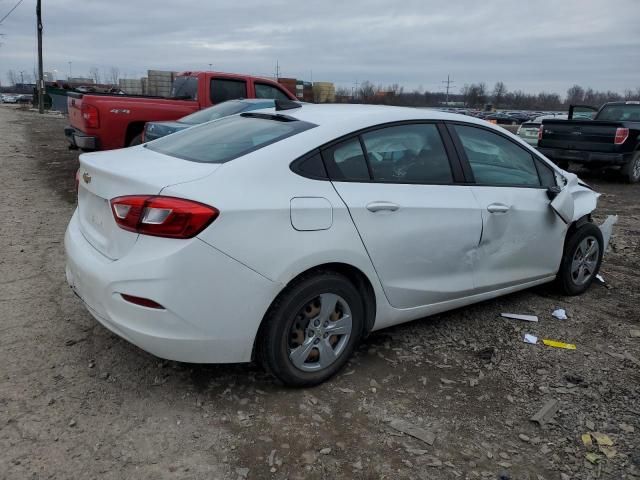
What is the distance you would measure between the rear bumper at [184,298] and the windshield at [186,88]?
298 inches

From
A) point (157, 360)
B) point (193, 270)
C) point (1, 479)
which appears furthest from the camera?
point (157, 360)

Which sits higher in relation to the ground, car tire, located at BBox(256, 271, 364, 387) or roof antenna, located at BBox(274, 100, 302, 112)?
roof antenna, located at BBox(274, 100, 302, 112)

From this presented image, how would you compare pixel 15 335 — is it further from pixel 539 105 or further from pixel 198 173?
pixel 539 105

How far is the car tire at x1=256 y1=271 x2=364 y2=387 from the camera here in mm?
2871

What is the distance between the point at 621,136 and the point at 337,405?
1038cm

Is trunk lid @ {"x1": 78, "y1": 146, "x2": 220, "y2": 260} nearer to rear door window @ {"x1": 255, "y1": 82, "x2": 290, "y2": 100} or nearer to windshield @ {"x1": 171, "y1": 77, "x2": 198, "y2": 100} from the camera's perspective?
windshield @ {"x1": 171, "y1": 77, "x2": 198, "y2": 100}

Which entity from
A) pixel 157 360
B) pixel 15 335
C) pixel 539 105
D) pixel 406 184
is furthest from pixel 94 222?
pixel 539 105

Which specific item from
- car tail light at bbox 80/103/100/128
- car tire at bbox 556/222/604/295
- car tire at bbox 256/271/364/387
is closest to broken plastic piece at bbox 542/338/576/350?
car tire at bbox 556/222/604/295

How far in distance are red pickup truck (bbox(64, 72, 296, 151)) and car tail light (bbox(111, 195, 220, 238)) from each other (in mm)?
6369

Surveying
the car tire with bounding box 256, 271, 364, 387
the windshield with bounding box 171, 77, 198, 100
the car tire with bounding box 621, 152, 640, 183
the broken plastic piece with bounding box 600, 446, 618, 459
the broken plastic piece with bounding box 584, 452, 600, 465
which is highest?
the windshield with bounding box 171, 77, 198, 100

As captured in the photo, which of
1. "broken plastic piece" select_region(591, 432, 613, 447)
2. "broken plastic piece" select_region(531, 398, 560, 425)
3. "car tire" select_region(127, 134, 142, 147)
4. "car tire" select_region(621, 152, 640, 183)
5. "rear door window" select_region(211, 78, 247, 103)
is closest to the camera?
"broken plastic piece" select_region(591, 432, 613, 447)

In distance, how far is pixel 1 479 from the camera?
91.7 inches

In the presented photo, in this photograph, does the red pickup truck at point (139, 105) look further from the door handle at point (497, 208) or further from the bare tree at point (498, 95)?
the bare tree at point (498, 95)

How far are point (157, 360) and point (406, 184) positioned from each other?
6.28 feet
